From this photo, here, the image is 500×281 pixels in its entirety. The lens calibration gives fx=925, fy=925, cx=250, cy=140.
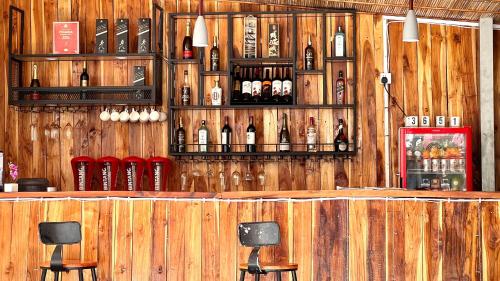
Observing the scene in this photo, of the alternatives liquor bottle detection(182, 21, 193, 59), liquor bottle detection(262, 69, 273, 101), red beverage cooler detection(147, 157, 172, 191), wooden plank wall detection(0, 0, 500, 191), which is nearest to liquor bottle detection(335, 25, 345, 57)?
wooden plank wall detection(0, 0, 500, 191)

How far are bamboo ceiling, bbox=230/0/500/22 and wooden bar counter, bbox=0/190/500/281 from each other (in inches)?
93.7

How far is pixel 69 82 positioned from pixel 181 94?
3.52 feet

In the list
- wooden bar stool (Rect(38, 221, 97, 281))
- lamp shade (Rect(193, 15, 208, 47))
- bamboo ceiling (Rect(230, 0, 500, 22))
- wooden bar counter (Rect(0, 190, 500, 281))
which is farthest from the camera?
bamboo ceiling (Rect(230, 0, 500, 22))

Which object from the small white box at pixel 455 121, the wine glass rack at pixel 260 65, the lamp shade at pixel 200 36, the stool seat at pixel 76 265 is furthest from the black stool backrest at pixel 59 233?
the small white box at pixel 455 121

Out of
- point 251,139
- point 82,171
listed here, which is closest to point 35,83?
point 82,171

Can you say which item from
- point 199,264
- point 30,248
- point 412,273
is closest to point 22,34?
point 30,248

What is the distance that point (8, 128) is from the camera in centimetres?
871

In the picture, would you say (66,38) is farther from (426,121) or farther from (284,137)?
(426,121)

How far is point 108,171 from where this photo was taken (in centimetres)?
846

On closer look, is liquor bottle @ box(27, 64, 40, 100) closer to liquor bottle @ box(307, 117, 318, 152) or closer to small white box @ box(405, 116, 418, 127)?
liquor bottle @ box(307, 117, 318, 152)

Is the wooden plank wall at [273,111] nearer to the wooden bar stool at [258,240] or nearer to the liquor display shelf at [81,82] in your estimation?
the liquor display shelf at [81,82]

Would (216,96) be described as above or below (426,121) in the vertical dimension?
above

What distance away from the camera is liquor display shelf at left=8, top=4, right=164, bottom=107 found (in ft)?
27.7

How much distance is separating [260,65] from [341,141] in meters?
1.03
